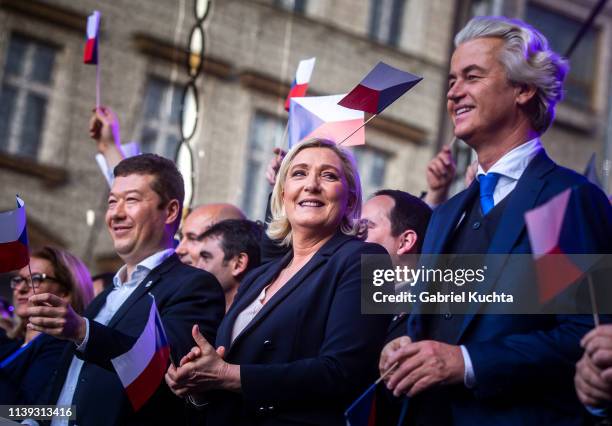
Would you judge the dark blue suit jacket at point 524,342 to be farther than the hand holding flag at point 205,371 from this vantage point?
No

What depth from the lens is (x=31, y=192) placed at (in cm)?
1284

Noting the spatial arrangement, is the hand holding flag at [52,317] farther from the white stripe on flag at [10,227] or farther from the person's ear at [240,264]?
the person's ear at [240,264]

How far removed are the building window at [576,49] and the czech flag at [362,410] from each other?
45.6 feet

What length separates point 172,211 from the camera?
4344 mm

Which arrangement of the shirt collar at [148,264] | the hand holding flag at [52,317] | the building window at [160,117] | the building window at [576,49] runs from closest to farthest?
the hand holding flag at [52,317]
the shirt collar at [148,264]
the building window at [160,117]
the building window at [576,49]

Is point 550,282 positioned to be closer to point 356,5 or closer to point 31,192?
point 31,192

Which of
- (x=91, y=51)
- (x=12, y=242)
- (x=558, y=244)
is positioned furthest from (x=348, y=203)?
(x=91, y=51)

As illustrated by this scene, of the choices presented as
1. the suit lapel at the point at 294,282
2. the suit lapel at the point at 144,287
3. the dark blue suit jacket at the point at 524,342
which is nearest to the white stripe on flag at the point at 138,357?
the suit lapel at the point at 294,282

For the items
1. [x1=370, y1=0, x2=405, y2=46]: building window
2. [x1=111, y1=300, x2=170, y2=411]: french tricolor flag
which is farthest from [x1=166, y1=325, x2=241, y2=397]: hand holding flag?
[x1=370, y1=0, x2=405, y2=46]: building window

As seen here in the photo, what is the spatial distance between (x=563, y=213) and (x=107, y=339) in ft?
5.31

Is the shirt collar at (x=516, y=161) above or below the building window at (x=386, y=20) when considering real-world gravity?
below

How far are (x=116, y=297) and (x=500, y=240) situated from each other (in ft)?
5.90

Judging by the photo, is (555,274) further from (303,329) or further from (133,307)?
(133,307)

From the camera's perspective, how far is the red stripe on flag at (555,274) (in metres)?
2.66
